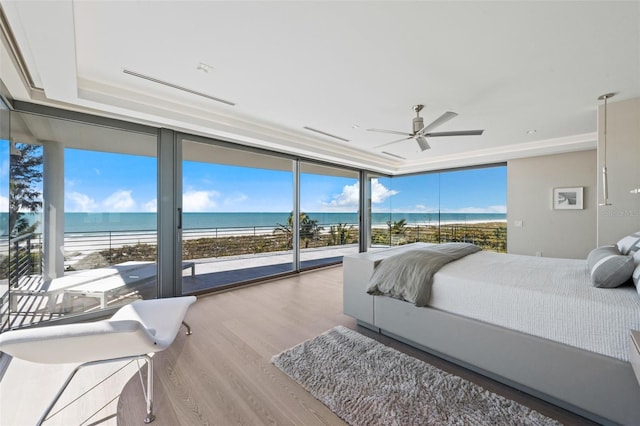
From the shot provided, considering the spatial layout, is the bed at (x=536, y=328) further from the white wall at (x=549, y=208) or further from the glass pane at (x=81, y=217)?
the glass pane at (x=81, y=217)

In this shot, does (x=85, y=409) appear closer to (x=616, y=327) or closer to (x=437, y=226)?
(x=616, y=327)

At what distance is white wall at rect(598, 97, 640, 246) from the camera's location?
2664mm

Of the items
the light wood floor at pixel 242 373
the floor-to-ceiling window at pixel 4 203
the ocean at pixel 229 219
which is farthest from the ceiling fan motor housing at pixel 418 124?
the floor-to-ceiling window at pixel 4 203

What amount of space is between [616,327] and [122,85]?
14.0ft

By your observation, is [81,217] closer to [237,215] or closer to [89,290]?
[89,290]

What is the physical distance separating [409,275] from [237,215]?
6.42 m

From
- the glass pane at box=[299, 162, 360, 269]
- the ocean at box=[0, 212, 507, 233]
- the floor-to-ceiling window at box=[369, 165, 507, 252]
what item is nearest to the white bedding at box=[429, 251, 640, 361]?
the ocean at box=[0, 212, 507, 233]

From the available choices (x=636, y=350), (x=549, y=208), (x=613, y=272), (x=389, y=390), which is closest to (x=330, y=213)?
(x=549, y=208)

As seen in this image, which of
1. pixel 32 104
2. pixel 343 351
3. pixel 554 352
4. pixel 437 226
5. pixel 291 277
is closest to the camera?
pixel 554 352

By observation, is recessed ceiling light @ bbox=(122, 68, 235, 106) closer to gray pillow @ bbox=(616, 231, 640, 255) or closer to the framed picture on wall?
gray pillow @ bbox=(616, 231, 640, 255)

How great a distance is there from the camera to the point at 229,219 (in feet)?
27.3

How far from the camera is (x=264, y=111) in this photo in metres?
3.30

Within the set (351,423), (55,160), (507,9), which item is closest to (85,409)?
(351,423)

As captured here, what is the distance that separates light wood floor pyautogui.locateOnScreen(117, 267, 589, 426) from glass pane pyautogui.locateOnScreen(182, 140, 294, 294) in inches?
51.6
